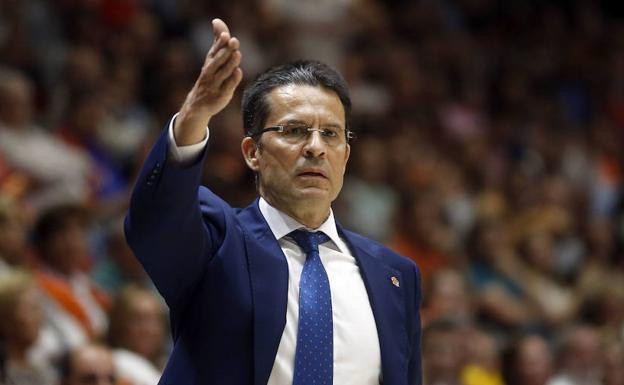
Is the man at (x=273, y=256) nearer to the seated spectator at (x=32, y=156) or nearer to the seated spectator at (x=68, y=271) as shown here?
the seated spectator at (x=68, y=271)

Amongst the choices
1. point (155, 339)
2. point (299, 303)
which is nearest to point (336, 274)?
point (299, 303)

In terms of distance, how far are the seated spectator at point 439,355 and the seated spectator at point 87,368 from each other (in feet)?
4.98

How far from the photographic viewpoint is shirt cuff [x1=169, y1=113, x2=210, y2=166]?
2328 mm

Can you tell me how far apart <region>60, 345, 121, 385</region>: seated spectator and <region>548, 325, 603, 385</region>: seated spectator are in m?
2.58

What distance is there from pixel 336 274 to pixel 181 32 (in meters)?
5.16

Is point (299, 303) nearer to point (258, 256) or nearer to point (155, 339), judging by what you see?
point (258, 256)

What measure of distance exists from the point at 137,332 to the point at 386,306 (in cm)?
223

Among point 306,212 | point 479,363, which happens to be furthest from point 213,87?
point 479,363

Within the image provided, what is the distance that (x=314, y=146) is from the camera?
8.75 feet

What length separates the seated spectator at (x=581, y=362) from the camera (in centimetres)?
585

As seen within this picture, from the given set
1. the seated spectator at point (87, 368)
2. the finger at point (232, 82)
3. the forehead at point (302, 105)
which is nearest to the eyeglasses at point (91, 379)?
the seated spectator at point (87, 368)

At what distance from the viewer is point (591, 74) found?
9609 mm

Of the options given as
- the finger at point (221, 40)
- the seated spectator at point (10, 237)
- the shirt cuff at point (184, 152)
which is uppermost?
the seated spectator at point (10, 237)

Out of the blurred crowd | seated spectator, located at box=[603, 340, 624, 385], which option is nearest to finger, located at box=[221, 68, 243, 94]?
the blurred crowd
